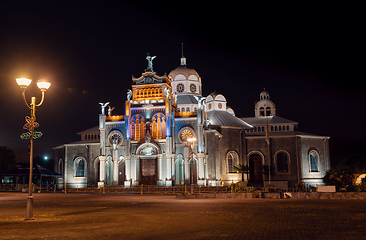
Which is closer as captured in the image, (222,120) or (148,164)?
(148,164)

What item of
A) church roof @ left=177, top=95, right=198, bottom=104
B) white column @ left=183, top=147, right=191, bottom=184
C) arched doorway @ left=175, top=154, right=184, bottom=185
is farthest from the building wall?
arched doorway @ left=175, top=154, right=184, bottom=185


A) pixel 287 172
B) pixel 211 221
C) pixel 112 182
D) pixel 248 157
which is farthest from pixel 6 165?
pixel 211 221

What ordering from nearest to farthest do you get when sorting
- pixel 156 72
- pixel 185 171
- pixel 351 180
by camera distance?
pixel 351 180
pixel 185 171
pixel 156 72

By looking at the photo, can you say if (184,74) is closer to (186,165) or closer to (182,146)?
(182,146)

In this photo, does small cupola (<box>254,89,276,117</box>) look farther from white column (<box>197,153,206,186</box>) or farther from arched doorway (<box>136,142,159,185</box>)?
arched doorway (<box>136,142,159,185</box>)

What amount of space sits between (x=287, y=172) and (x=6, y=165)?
52851mm

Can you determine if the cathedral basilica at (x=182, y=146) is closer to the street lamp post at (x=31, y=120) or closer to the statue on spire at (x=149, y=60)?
the statue on spire at (x=149, y=60)

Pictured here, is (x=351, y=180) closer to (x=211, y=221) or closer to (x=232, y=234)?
(x=211, y=221)

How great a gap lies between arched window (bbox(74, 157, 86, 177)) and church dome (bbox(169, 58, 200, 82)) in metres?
20.8

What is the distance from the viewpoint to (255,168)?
61219 mm

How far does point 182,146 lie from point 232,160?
34.6ft

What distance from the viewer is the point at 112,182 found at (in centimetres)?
5359

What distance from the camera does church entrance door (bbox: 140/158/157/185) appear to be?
53.5 meters

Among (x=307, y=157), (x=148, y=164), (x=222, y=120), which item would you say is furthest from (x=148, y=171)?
(x=307, y=157)
